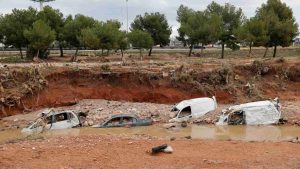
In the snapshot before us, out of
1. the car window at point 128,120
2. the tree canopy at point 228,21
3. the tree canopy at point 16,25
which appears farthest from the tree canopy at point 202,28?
the car window at point 128,120

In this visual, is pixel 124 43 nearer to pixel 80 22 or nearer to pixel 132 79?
pixel 80 22

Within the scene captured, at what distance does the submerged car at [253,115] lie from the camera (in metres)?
26.2

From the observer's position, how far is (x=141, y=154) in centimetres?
1678

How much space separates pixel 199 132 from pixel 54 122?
779 cm

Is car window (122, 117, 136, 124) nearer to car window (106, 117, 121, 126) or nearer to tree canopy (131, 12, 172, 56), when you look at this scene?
car window (106, 117, 121, 126)

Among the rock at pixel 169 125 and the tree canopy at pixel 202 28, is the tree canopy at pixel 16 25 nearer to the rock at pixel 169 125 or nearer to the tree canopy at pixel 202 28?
the tree canopy at pixel 202 28

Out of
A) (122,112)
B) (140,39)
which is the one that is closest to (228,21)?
(140,39)

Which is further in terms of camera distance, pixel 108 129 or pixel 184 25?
pixel 184 25

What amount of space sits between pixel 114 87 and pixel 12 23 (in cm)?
2231

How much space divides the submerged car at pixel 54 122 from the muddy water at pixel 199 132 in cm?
51

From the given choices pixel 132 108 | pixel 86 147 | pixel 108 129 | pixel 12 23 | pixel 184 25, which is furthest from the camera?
pixel 184 25

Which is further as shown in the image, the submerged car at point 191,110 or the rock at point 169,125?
the submerged car at point 191,110

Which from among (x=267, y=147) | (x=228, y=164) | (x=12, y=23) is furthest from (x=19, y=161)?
(x=12, y=23)

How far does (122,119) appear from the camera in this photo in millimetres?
26297
